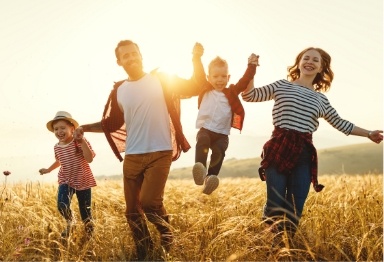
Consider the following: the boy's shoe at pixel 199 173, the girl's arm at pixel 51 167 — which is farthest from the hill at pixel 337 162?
the boy's shoe at pixel 199 173

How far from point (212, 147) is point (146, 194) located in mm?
1115

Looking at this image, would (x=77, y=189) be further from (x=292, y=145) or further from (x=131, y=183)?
(x=292, y=145)

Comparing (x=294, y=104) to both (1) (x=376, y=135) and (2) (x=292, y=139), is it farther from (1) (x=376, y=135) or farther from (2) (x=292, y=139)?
(1) (x=376, y=135)

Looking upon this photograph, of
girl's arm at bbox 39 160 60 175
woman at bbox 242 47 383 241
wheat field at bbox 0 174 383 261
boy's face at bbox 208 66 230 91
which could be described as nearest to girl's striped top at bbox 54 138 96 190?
Answer: girl's arm at bbox 39 160 60 175

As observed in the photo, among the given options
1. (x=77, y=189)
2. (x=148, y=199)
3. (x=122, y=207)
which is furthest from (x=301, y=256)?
(x=122, y=207)

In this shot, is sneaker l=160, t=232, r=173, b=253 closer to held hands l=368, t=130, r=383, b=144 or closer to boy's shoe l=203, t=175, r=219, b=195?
boy's shoe l=203, t=175, r=219, b=195

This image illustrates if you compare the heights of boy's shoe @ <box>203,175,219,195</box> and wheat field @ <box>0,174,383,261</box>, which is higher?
boy's shoe @ <box>203,175,219,195</box>

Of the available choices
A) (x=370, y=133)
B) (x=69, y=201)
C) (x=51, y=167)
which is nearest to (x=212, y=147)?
(x=370, y=133)

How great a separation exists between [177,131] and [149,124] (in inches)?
15.7

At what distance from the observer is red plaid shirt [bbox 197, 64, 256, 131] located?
473 centimetres

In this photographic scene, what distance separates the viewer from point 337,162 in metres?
71.8

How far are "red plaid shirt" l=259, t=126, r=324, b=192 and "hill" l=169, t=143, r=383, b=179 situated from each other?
61.1m

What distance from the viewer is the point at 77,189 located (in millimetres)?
5605

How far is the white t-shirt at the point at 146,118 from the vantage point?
464 centimetres
